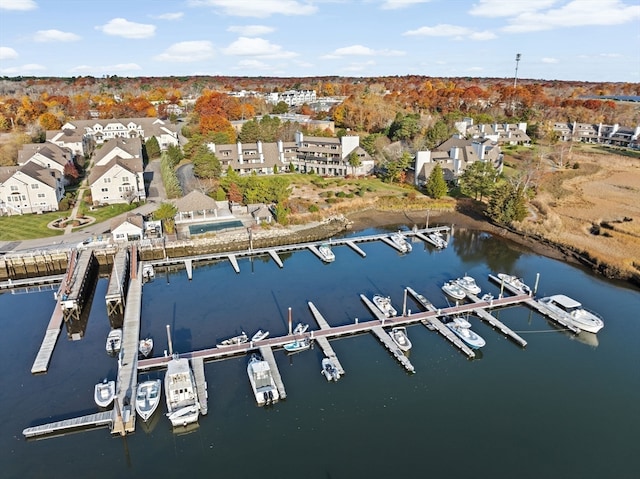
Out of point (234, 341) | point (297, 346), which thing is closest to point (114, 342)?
point (234, 341)

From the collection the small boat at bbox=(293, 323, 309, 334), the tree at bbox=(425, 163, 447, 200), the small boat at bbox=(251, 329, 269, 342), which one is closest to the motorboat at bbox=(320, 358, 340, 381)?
the small boat at bbox=(293, 323, 309, 334)

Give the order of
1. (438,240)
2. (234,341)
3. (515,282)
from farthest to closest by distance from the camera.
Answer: (438,240)
(515,282)
(234,341)

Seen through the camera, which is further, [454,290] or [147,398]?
[454,290]

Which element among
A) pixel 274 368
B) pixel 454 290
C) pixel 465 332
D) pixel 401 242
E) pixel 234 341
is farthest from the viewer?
pixel 401 242

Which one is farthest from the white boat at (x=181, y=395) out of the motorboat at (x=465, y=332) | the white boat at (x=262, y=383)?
the motorboat at (x=465, y=332)

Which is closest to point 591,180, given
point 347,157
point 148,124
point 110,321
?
point 347,157

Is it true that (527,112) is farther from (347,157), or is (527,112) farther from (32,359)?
(32,359)

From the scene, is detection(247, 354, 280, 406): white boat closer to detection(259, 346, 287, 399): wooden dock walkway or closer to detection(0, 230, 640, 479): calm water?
detection(259, 346, 287, 399): wooden dock walkway

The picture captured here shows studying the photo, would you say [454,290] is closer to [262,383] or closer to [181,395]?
[262,383]
